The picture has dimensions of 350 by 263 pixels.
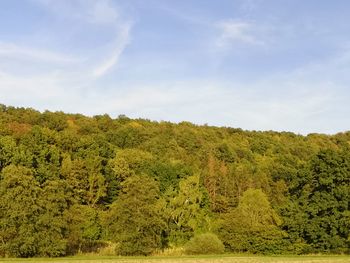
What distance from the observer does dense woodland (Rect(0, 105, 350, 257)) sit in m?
65.9

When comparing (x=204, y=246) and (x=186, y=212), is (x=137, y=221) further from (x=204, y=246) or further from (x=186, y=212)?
(x=186, y=212)

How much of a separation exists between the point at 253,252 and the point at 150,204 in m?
Answer: 17.1

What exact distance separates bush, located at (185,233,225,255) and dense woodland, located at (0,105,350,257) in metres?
0.30

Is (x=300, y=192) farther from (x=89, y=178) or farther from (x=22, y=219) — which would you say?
(x=22, y=219)

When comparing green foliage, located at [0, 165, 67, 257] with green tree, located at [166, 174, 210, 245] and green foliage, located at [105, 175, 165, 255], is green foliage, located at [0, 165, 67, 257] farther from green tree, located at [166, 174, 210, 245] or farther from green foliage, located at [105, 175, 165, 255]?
green tree, located at [166, 174, 210, 245]

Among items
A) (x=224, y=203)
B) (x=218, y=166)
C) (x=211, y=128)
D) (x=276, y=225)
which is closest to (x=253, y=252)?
(x=276, y=225)

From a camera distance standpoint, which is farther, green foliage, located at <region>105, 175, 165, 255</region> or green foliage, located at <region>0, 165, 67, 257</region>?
green foliage, located at <region>105, 175, 165, 255</region>

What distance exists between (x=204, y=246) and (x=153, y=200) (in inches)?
368

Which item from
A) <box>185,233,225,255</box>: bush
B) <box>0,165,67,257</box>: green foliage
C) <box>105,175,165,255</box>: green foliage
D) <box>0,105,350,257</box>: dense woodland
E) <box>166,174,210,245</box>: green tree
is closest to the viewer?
<box>0,165,67,257</box>: green foliage

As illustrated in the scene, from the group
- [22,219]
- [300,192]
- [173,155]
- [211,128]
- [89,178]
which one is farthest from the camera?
[211,128]

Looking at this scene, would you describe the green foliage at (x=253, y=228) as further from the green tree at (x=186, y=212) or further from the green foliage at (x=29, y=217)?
the green foliage at (x=29, y=217)

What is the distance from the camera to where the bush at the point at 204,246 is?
72.2m

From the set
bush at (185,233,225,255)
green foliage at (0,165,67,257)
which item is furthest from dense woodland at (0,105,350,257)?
bush at (185,233,225,255)

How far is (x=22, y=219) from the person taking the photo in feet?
210
